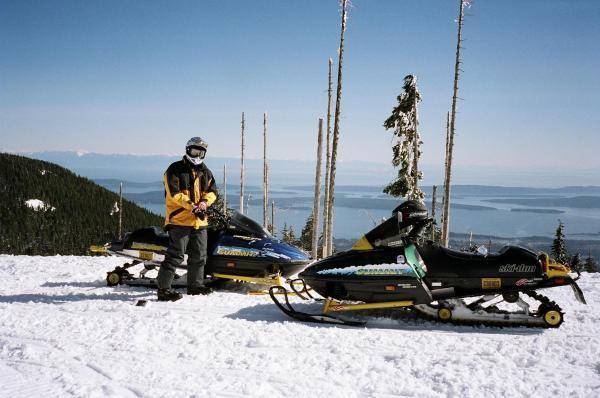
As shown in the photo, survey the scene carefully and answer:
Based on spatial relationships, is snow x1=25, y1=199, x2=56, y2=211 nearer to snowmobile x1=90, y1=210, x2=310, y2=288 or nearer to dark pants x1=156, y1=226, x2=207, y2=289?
snowmobile x1=90, y1=210, x2=310, y2=288

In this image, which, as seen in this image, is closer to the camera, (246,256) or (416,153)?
(246,256)

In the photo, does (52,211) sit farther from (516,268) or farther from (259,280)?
(516,268)

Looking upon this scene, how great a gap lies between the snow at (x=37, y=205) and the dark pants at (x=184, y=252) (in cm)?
7434

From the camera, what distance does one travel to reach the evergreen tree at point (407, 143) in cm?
1894

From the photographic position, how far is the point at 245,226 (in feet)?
22.5

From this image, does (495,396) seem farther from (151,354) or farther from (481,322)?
(151,354)

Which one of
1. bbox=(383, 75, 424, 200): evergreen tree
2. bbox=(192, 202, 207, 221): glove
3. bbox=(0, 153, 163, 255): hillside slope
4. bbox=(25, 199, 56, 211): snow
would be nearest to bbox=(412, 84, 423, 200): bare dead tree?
bbox=(383, 75, 424, 200): evergreen tree

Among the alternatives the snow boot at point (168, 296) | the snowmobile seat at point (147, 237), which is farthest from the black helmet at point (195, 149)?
the snow boot at point (168, 296)

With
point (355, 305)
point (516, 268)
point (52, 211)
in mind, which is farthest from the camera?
point (52, 211)

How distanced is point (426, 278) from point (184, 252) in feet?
10.8

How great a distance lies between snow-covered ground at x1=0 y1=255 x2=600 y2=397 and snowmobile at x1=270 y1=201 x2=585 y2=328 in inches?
7.3

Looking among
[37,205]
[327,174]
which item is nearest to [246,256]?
[327,174]

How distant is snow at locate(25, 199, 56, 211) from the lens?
7069cm

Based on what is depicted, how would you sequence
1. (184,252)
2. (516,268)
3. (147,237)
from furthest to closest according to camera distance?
(147,237) → (184,252) → (516,268)
